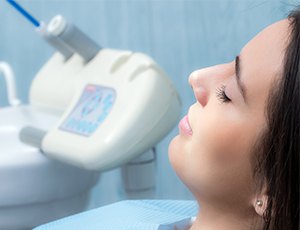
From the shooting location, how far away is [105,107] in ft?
3.34

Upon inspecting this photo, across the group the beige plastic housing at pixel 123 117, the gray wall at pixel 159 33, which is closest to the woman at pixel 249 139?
the beige plastic housing at pixel 123 117

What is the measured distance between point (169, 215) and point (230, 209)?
218mm

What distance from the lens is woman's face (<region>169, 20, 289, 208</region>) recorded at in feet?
2.05

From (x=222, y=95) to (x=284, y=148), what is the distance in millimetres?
109

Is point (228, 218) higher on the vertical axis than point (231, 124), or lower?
lower

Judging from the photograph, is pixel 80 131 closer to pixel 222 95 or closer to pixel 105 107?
pixel 105 107

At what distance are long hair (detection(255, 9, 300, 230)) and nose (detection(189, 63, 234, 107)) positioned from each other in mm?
88

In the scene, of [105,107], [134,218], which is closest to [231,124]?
[134,218]

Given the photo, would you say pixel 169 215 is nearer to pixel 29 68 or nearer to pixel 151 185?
pixel 151 185

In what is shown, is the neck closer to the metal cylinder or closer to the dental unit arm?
the dental unit arm

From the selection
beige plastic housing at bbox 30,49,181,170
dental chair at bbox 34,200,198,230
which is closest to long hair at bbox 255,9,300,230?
dental chair at bbox 34,200,198,230

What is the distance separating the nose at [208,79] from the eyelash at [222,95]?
0.01 metres

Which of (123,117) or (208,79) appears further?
(123,117)

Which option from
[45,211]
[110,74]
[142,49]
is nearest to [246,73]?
[110,74]
